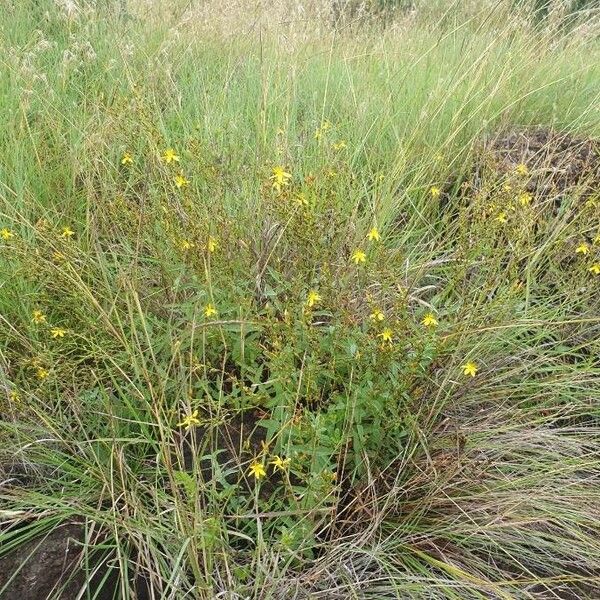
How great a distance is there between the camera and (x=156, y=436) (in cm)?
160

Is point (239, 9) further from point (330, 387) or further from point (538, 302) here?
point (330, 387)

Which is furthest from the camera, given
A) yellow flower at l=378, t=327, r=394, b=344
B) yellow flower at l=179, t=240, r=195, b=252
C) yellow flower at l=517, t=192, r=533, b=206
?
yellow flower at l=517, t=192, r=533, b=206

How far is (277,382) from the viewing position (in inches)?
62.7

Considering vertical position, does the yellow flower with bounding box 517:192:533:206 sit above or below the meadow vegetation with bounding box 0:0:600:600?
above

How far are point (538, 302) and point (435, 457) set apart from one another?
2.31 feet

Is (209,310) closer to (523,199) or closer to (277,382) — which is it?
(277,382)

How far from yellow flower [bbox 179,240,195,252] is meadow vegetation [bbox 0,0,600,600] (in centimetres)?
1

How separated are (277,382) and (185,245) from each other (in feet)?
1.47

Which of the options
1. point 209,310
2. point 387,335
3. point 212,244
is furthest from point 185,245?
point 387,335

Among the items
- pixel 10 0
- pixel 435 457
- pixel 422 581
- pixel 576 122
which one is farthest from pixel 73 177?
pixel 576 122

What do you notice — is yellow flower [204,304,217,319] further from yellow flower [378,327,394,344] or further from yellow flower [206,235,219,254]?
yellow flower [378,327,394,344]

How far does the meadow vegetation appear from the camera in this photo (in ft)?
4.88

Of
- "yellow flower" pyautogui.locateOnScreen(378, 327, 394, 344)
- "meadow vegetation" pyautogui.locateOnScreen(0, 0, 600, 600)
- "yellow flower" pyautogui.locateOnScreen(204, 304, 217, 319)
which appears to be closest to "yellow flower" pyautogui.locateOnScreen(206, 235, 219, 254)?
"meadow vegetation" pyautogui.locateOnScreen(0, 0, 600, 600)

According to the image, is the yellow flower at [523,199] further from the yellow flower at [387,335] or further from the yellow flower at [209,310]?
the yellow flower at [209,310]
